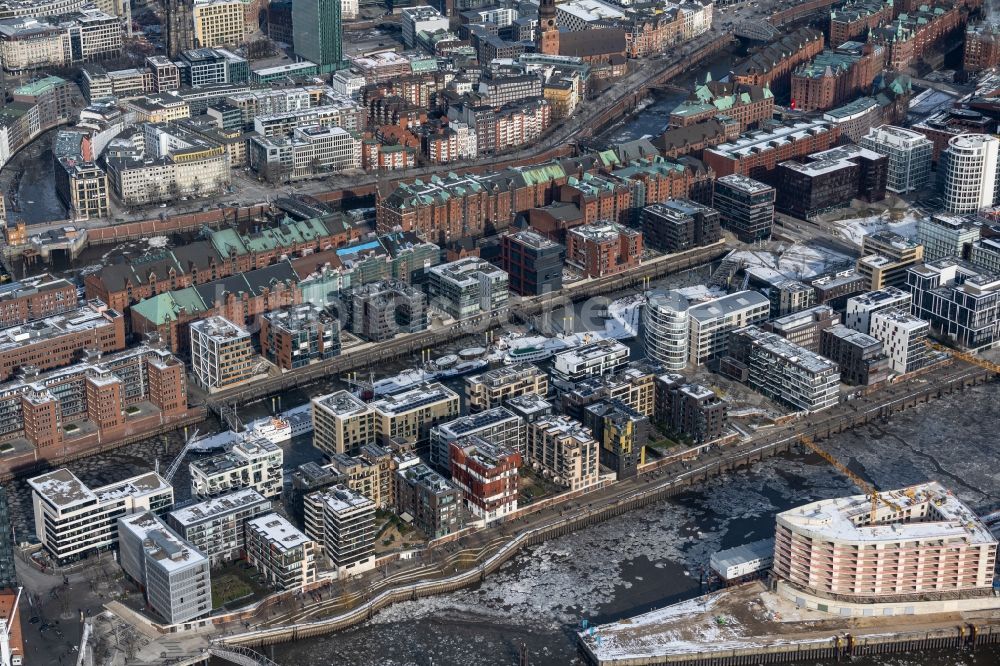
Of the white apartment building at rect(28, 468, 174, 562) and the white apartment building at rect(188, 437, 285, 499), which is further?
the white apartment building at rect(188, 437, 285, 499)

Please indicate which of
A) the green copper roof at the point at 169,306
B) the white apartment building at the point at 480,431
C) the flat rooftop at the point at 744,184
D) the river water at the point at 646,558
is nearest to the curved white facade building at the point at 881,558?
the river water at the point at 646,558

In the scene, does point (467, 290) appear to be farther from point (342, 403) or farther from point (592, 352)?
point (342, 403)

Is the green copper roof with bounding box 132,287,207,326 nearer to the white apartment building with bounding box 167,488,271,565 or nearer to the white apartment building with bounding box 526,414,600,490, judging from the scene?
the white apartment building with bounding box 167,488,271,565

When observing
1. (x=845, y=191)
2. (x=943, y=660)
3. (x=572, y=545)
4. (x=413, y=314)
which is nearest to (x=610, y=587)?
(x=572, y=545)

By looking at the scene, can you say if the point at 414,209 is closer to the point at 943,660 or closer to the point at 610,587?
the point at 610,587

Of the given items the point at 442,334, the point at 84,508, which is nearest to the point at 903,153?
the point at 442,334

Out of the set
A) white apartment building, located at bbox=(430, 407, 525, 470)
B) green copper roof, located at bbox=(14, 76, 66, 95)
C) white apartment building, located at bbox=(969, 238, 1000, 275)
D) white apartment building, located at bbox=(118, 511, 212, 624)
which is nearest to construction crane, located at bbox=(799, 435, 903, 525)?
white apartment building, located at bbox=(430, 407, 525, 470)
